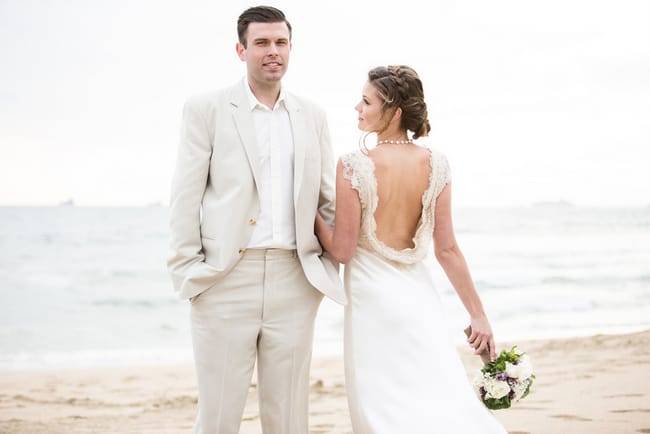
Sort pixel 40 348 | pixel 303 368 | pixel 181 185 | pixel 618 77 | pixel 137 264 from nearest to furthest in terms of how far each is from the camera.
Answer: pixel 181 185
pixel 303 368
pixel 40 348
pixel 137 264
pixel 618 77

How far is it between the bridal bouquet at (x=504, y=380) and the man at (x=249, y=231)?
0.72 meters

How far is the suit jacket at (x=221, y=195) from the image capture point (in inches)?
116

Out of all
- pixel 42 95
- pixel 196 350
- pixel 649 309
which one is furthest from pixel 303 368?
pixel 42 95

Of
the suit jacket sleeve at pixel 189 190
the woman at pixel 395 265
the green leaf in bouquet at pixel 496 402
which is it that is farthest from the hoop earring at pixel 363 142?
the green leaf in bouquet at pixel 496 402

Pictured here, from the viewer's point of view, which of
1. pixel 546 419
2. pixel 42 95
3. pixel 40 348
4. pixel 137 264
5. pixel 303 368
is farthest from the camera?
pixel 42 95

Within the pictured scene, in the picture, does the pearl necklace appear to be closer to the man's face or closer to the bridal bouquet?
the man's face

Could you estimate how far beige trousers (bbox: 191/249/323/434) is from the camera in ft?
9.87

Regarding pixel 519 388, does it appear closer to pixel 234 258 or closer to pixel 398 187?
pixel 398 187

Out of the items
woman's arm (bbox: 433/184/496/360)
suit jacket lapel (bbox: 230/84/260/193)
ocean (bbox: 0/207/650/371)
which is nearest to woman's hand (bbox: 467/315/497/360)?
woman's arm (bbox: 433/184/496/360)

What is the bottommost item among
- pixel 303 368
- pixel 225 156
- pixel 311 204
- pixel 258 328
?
pixel 303 368

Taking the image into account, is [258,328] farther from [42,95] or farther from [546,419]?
[42,95]

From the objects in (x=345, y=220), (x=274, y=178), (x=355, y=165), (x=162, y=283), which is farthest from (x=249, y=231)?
(x=162, y=283)

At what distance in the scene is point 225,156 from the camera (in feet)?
9.78

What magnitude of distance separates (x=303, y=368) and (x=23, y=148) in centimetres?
2919
